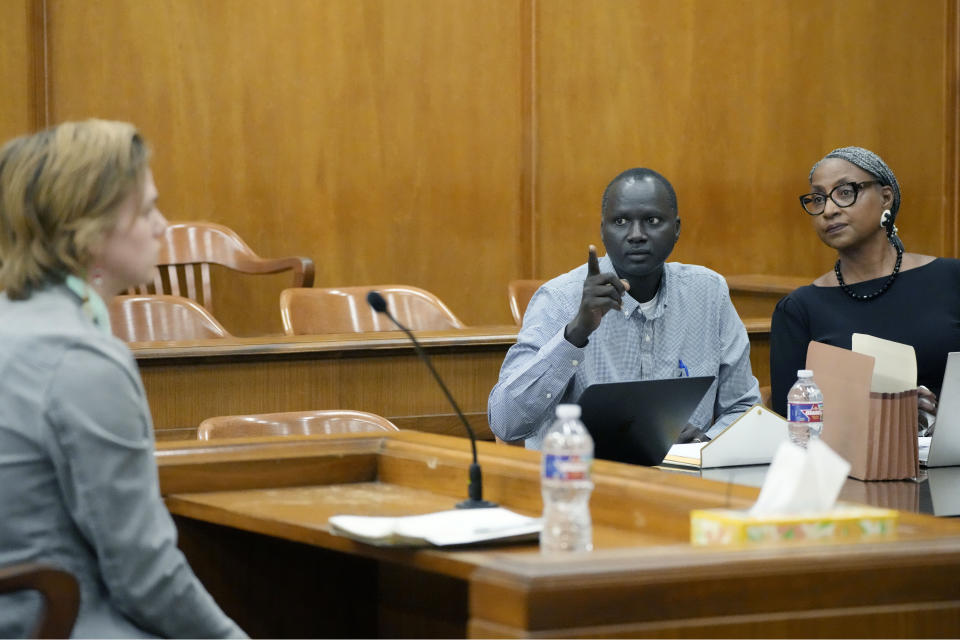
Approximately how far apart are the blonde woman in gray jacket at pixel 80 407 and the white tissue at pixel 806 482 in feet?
2.38

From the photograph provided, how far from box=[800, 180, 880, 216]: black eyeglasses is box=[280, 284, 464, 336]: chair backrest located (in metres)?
1.20

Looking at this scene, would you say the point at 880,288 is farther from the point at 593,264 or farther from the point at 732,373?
the point at 593,264

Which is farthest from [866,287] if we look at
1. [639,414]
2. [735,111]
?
[735,111]

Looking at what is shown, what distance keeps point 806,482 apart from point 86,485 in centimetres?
87

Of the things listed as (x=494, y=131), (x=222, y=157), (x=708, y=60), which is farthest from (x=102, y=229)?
(x=708, y=60)

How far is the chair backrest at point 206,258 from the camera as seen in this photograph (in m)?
5.32

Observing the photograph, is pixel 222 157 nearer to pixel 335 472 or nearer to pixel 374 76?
pixel 374 76

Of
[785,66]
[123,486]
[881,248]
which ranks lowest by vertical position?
[123,486]

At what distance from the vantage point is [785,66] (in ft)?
23.1

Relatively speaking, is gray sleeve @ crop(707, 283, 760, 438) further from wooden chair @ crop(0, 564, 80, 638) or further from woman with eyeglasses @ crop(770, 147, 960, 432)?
wooden chair @ crop(0, 564, 80, 638)

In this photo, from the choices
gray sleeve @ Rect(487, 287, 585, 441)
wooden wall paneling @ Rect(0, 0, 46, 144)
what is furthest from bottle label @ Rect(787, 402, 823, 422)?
wooden wall paneling @ Rect(0, 0, 46, 144)

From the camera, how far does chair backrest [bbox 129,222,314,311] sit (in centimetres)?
532

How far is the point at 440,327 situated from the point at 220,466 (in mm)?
2134

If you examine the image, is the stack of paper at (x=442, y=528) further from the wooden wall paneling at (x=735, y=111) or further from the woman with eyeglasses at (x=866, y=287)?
the wooden wall paneling at (x=735, y=111)
